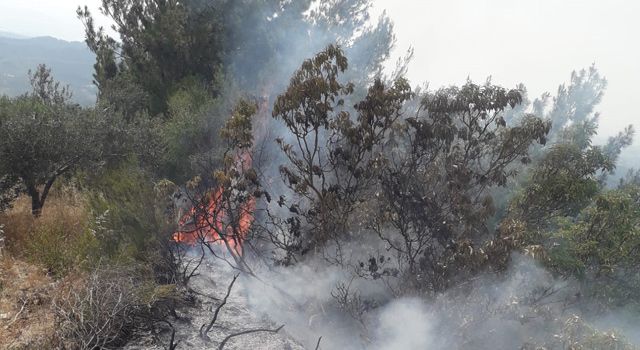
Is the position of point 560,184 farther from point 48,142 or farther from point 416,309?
point 48,142

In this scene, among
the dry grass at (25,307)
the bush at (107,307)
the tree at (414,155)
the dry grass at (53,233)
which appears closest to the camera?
the bush at (107,307)

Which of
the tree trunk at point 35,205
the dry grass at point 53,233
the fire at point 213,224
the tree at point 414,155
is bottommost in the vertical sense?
the dry grass at point 53,233

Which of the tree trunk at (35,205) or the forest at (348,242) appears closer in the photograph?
the forest at (348,242)

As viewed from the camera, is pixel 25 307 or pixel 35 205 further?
pixel 35 205

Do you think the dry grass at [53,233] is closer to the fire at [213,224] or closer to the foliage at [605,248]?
the fire at [213,224]

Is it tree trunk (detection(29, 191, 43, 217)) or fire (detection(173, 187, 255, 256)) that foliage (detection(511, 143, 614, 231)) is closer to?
fire (detection(173, 187, 255, 256))

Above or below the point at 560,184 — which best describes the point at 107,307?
below

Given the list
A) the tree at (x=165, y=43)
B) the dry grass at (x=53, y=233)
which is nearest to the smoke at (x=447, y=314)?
the dry grass at (x=53, y=233)

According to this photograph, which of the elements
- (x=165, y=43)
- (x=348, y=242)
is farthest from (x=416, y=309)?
(x=165, y=43)

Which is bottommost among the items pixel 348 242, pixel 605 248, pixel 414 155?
pixel 348 242

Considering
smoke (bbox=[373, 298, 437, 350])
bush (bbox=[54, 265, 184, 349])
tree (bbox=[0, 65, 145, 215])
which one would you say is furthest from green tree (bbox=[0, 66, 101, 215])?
smoke (bbox=[373, 298, 437, 350])

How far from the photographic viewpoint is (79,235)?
750cm

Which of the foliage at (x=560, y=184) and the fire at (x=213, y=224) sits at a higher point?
the foliage at (x=560, y=184)

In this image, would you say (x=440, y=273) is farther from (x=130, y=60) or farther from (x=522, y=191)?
(x=130, y=60)
